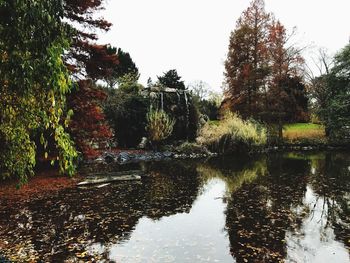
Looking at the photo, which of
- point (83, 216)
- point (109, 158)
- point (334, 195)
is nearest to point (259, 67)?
point (109, 158)

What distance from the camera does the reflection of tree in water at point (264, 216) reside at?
5.67m

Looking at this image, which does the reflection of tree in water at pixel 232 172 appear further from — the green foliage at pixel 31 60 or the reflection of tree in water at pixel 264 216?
the green foliage at pixel 31 60

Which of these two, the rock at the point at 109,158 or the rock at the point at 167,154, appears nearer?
the rock at the point at 109,158

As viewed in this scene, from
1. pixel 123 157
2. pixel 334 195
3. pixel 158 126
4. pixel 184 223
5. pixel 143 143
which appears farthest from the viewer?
pixel 143 143

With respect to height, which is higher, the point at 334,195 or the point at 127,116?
the point at 127,116

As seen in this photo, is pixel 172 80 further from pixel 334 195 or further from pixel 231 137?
pixel 334 195

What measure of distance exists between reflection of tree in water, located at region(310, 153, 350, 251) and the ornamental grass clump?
6452 mm


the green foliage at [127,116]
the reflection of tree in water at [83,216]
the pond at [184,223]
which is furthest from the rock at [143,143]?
the reflection of tree in water at [83,216]

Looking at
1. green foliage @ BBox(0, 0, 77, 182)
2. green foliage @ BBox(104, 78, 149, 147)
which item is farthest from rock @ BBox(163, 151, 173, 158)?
green foliage @ BBox(0, 0, 77, 182)

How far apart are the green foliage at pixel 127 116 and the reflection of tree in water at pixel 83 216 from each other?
12.3 meters

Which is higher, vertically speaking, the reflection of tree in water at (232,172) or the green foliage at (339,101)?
the green foliage at (339,101)

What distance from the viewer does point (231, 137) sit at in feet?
72.8

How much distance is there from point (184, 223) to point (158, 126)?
50.1 feet

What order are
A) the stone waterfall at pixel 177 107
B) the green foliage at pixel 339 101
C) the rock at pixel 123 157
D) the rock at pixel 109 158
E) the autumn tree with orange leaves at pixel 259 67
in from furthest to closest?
the autumn tree with orange leaves at pixel 259 67, the green foliage at pixel 339 101, the stone waterfall at pixel 177 107, the rock at pixel 123 157, the rock at pixel 109 158
